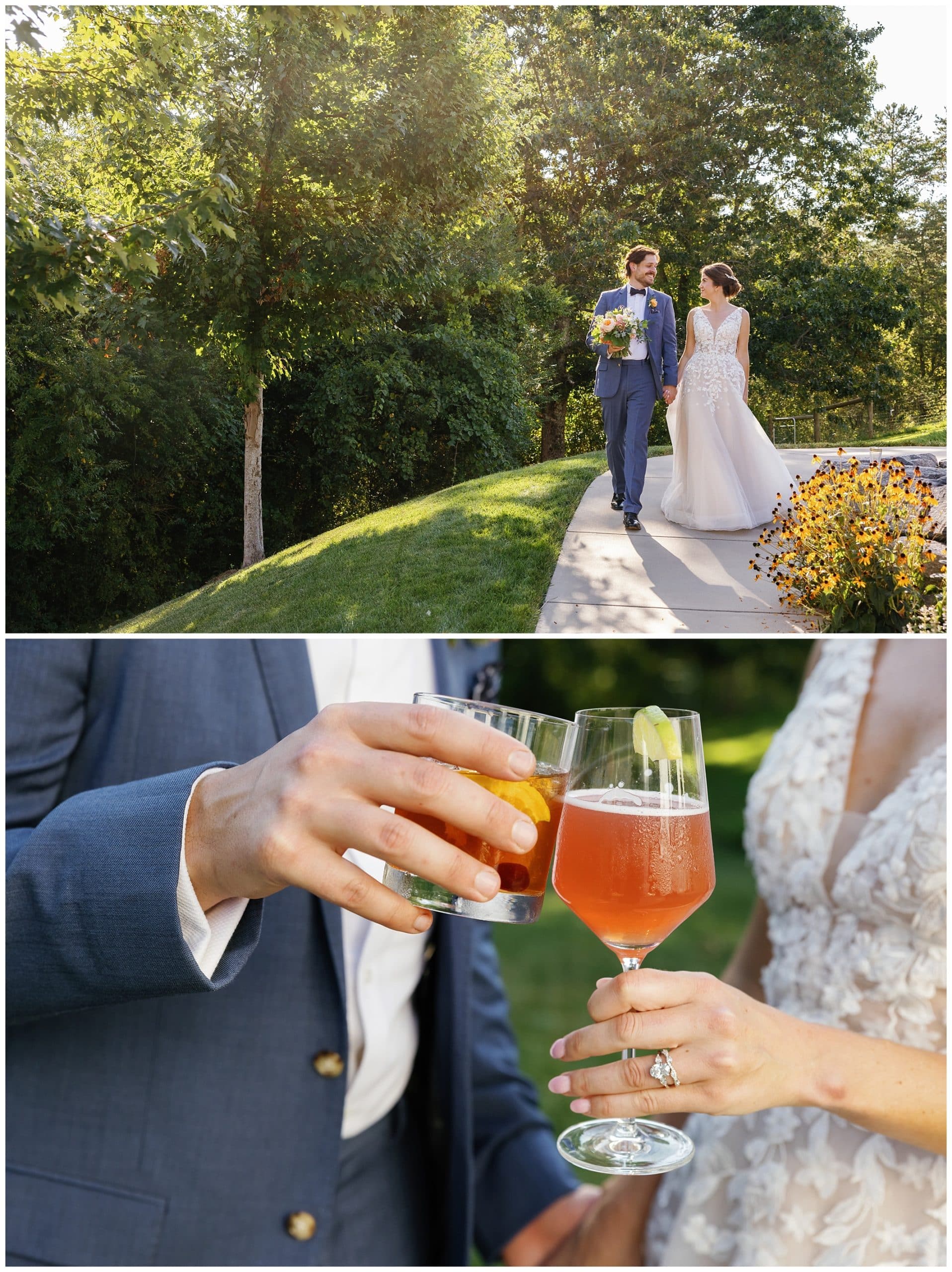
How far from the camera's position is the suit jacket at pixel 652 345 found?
201 inches

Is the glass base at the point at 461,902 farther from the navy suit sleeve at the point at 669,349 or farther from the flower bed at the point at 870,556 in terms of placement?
the navy suit sleeve at the point at 669,349

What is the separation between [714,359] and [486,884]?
17.0ft

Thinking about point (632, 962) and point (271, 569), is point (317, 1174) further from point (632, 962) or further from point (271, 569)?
point (271, 569)

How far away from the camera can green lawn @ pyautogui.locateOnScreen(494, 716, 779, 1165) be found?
4672 millimetres

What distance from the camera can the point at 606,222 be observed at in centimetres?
480

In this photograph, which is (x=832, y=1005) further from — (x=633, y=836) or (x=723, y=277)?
(x=723, y=277)

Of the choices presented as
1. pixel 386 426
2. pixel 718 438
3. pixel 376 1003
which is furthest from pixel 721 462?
pixel 376 1003

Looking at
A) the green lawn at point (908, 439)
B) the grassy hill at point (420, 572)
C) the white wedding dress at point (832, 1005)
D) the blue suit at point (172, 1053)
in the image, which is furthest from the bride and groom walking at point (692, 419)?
the blue suit at point (172, 1053)

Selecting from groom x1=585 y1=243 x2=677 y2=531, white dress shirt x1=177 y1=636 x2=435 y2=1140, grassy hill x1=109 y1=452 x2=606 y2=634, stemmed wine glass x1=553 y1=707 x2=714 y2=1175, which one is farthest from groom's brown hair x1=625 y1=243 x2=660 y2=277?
stemmed wine glass x1=553 y1=707 x2=714 y2=1175

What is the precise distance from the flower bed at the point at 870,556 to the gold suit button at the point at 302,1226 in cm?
346

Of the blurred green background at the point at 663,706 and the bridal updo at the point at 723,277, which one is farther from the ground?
the bridal updo at the point at 723,277

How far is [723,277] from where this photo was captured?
194 inches

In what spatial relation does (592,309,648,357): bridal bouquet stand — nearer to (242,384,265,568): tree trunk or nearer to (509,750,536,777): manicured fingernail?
(242,384,265,568): tree trunk

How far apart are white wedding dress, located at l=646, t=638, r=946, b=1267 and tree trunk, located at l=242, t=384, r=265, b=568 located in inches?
146
